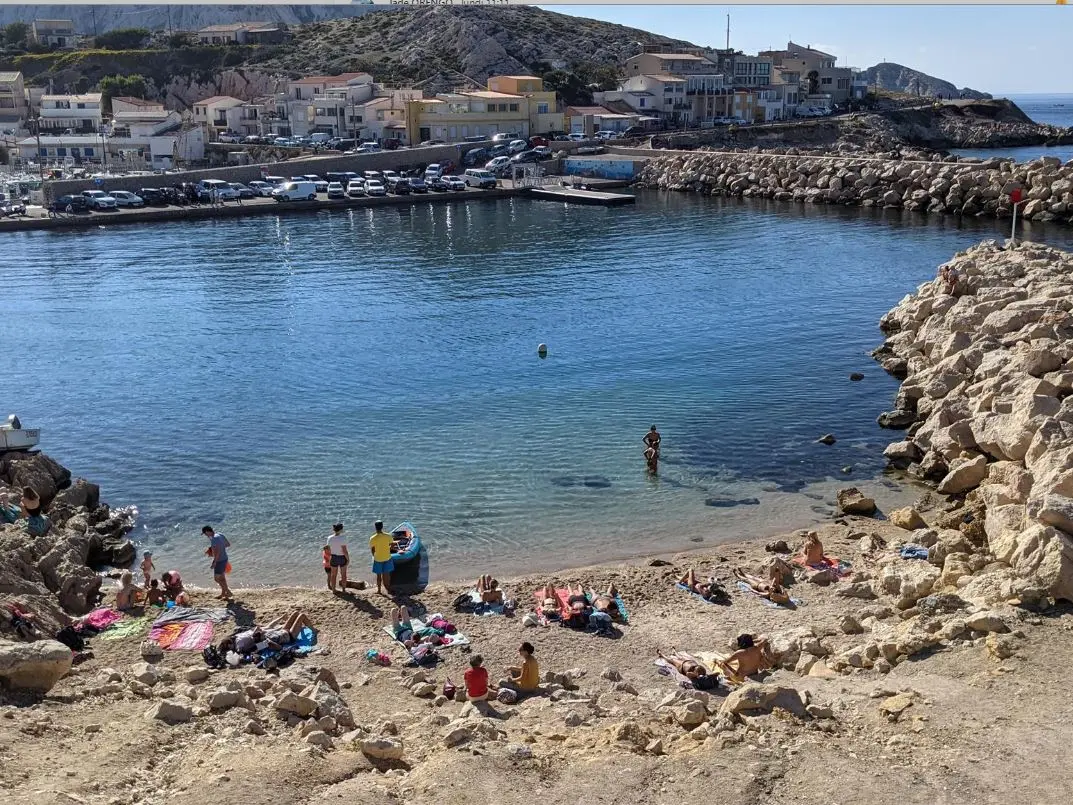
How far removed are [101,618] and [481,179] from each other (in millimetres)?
67538

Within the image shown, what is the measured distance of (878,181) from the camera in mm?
71438

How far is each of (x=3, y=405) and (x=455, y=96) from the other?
7358 cm

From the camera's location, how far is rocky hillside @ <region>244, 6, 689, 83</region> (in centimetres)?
12556

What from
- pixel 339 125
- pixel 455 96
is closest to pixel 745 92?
pixel 455 96

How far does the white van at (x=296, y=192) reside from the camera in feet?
246

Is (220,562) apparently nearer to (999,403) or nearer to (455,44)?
(999,403)

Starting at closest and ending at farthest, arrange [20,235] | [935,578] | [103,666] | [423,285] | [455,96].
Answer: [103,666] < [935,578] < [423,285] < [20,235] < [455,96]

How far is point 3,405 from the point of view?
30.6 m

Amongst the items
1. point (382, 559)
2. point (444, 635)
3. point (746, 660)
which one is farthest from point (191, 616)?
point (746, 660)

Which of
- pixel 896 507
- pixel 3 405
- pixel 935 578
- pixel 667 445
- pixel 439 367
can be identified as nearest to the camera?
pixel 935 578

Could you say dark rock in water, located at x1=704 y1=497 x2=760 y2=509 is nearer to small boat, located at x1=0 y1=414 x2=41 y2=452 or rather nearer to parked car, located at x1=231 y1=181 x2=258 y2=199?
small boat, located at x1=0 y1=414 x2=41 y2=452

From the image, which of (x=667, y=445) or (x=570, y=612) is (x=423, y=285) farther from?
(x=570, y=612)

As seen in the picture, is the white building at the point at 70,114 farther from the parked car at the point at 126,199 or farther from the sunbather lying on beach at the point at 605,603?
the sunbather lying on beach at the point at 605,603

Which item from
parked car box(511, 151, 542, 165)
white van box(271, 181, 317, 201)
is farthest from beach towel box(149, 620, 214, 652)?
parked car box(511, 151, 542, 165)
